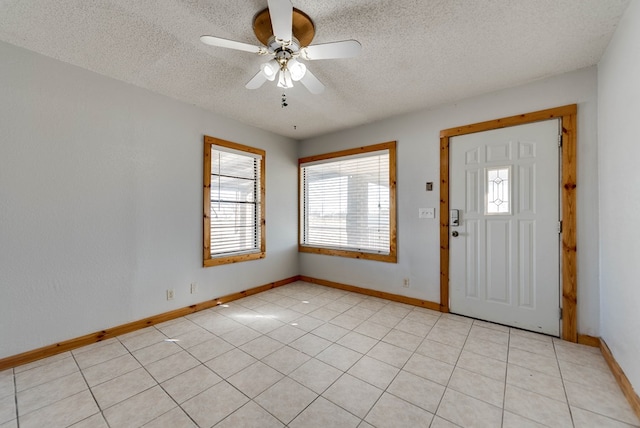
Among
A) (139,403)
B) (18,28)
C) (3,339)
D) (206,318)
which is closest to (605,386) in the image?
(139,403)

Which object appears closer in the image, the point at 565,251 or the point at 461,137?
the point at 565,251

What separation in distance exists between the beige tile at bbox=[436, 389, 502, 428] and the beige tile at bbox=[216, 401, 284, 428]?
3.33 feet

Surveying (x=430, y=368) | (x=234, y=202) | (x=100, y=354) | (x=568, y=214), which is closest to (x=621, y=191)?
(x=568, y=214)

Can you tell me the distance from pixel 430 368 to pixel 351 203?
99.0 inches

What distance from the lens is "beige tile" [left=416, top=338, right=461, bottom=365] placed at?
87.3 inches

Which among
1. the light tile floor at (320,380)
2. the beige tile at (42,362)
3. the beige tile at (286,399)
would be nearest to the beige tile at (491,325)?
the light tile floor at (320,380)

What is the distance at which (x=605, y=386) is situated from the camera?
72.6 inches

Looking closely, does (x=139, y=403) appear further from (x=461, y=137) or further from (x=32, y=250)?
(x=461, y=137)

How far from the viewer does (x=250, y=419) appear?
1.58 metres

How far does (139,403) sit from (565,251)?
12.0 feet

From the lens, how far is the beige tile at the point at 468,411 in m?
1.55

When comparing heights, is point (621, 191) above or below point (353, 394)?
above

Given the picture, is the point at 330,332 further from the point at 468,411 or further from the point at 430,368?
the point at 468,411

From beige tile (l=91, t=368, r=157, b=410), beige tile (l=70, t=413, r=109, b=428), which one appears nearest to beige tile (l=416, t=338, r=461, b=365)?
beige tile (l=91, t=368, r=157, b=410)
